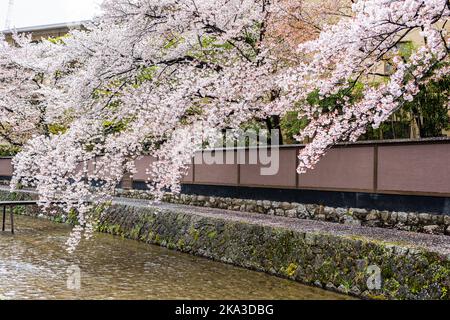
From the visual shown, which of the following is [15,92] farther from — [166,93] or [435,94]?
[435,94]

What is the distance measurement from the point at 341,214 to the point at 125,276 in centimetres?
585

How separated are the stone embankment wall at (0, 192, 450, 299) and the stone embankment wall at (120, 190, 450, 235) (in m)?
2.31

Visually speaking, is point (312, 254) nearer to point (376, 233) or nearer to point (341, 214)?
point (376, 233)

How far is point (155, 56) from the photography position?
14.3 metres

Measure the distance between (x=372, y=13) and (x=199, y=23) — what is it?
6.45 m

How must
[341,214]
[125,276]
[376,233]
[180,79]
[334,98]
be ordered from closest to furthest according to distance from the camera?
[376,233] → [125,276] → [341,214] → [334,98] → [180,79]

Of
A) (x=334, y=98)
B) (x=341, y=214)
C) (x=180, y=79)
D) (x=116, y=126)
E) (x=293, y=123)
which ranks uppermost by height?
(x=180, y=79)

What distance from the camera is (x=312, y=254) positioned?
34.3 feet

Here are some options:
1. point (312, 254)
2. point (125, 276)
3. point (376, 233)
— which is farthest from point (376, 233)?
point (125, 276)

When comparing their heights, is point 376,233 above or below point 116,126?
below

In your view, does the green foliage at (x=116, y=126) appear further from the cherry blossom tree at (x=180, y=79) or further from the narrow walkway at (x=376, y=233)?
the narrow walkway at (x=376, y=233)

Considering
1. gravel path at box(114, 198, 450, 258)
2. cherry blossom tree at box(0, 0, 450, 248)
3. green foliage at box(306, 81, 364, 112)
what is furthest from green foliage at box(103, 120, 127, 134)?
green foliage at box(306, 81, 364, 112)

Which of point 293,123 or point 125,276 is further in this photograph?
point 293,123

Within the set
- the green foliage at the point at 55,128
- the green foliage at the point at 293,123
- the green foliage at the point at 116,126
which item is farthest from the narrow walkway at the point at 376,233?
the green foliage at the point at 55,128
